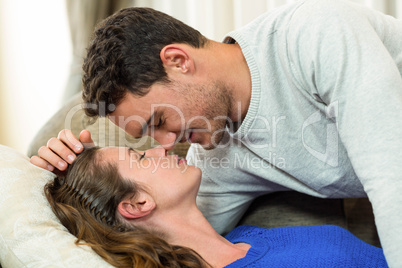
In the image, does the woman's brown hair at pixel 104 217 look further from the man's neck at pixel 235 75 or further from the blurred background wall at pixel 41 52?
the blurred background wall at pixel 41 52

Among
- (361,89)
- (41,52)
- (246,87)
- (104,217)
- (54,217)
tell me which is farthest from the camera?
(41,52)

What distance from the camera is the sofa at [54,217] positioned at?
40.7 inches

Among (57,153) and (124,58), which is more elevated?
(124,58)

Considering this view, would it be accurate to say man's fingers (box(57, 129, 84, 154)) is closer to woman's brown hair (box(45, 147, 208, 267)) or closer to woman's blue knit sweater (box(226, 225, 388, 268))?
woman's brown hair (box(45, 147, 208, 267))

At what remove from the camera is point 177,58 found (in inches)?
51.5

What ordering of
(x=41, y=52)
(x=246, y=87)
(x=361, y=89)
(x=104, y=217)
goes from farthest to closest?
(x=41, y=52) → (x=246, y=87) → (x=104, y=217) → (x=361, y=89)

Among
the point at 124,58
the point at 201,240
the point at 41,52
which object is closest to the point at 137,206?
the point at 201,240

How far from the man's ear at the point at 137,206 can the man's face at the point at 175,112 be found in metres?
0.20

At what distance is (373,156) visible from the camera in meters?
0.96

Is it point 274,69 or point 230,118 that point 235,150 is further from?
point 274,69

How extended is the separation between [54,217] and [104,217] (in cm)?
16

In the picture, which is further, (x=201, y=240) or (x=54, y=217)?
(x=201, y=240)

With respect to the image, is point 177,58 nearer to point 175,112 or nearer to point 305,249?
point 175,112

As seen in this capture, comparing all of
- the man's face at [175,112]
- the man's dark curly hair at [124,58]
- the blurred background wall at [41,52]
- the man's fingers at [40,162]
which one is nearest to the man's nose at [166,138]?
the man's face at [175,112]
